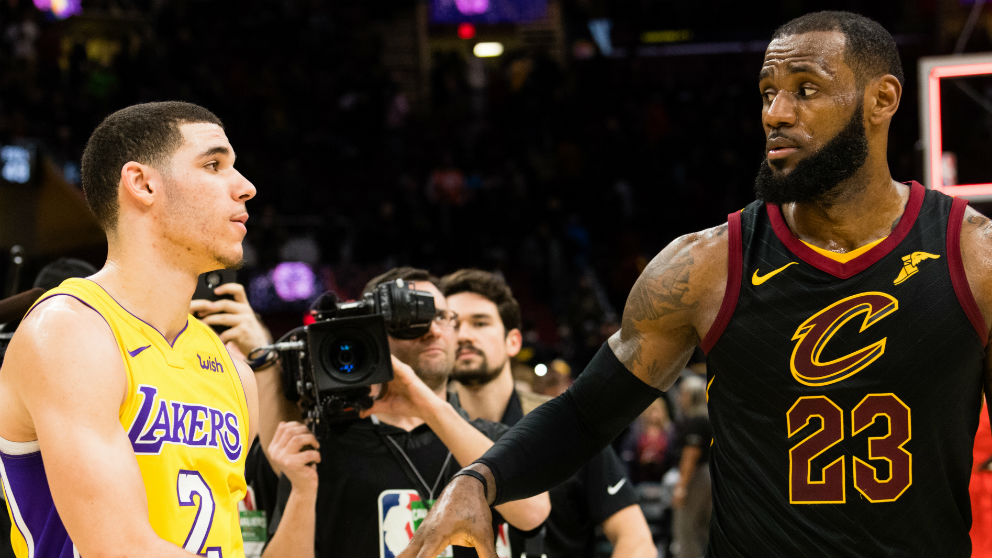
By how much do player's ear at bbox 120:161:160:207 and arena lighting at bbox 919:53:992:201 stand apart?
13.1 ft

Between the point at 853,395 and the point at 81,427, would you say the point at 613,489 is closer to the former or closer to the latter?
the point at 853,395

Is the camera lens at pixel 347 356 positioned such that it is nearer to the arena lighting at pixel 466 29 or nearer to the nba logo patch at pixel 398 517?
the nba logo patch at pixel 398 517

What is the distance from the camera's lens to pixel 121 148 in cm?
251

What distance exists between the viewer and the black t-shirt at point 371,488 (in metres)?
3.49

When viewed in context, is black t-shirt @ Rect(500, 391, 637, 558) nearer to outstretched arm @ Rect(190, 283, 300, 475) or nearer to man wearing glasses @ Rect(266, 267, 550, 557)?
man wearing glasses @ Rect(266, 267, 550, 557)

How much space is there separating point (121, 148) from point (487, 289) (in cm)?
206

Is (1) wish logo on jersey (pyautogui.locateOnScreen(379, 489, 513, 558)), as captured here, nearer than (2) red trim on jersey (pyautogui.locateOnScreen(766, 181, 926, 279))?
No

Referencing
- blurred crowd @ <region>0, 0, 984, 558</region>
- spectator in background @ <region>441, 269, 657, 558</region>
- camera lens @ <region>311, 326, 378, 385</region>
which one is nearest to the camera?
camera lens @ <region>311, 326, 378, 385</region>

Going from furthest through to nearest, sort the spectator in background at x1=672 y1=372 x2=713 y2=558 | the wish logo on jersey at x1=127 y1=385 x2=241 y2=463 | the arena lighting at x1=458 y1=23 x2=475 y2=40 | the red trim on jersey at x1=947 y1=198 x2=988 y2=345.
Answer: the arena lighting at x1=458 y1=23 x2=475 y2=40, the spectator in background at x1=672 y1=372 x2=713 y2=558, the red trim on jersey at x1=947 y1=198 x2=988 y2=345, the wish logo on jersey at x1=127 y1=385 x2=241 y2=463

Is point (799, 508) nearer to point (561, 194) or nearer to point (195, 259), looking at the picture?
point (195, 259)

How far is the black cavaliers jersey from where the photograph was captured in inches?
95.5

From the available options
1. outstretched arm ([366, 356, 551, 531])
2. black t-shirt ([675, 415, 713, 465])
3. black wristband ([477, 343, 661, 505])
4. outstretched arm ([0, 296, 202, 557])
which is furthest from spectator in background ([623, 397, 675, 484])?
outstretched arm ([0, 296, 202, 557])

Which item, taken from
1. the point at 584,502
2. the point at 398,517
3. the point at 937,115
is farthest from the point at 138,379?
the point at 937,115

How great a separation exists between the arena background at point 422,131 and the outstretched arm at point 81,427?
862cm
